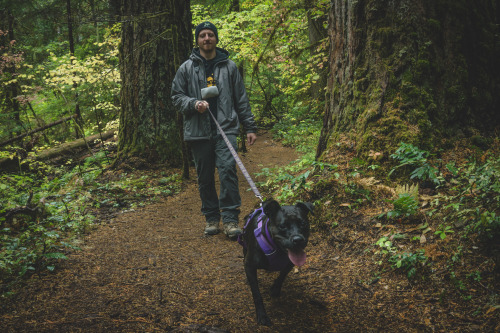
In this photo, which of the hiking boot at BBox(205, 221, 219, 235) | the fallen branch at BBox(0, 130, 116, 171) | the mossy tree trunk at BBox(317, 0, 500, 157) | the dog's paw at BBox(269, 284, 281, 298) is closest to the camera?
the dog's paw at BBox(269, 284, 281, 298)

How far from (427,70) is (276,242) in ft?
9.35

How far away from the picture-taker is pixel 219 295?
9.30 feet

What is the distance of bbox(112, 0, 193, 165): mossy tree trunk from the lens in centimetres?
732

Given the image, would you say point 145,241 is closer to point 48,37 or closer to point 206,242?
point 206,242

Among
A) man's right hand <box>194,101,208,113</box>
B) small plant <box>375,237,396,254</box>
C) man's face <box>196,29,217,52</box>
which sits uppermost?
man's face <box>196,29,217,52</box>


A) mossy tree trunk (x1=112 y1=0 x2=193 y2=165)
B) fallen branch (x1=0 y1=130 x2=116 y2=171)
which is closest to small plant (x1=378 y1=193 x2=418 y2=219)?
mossy tree trunk (x1=112 y1=0 x2=193 y2=165)

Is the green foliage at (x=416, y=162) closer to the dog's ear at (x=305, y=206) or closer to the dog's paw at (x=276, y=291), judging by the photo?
the dog's ear at (x=305, y=206)

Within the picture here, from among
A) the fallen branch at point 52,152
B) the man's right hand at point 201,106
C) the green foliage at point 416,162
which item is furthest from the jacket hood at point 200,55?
the fallen branch at point 52,152

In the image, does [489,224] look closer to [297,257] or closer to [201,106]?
[297,257]

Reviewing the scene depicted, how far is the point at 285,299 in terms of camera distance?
275 centimetres

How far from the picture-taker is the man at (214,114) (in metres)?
4.28

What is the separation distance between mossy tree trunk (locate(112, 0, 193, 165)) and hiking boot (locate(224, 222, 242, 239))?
11.7ft

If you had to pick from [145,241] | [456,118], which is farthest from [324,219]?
[145,241]

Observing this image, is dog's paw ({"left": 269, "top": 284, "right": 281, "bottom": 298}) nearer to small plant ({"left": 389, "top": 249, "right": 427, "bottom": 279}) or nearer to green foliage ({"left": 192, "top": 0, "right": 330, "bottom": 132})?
small plant ({"left": 389, "top": 249, "right": 427, "bottom": 279})
